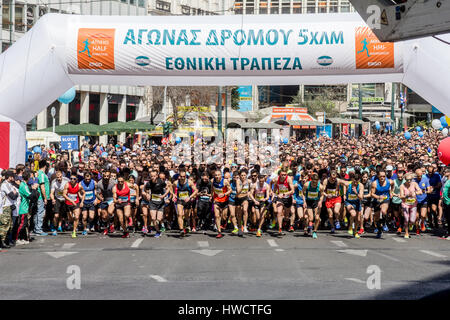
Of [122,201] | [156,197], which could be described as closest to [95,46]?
[122,201]

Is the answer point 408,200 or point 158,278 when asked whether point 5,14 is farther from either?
point 158,278

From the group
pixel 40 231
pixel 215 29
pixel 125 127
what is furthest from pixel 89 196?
pixel 125 127

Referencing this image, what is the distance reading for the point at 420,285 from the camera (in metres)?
9.19

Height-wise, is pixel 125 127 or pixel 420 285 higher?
pixel 125 127

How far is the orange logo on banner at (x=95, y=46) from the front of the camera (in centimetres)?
1313

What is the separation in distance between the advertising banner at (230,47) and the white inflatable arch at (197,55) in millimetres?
19

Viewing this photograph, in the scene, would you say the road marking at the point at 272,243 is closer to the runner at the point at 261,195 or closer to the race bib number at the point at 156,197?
the runner at the point at 261,195

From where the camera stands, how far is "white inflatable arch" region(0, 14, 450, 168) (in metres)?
12.9

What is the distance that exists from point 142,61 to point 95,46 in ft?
3.19

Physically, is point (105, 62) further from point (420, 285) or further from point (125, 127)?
point (125, 127)

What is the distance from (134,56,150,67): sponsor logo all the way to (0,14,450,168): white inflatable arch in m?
0.02

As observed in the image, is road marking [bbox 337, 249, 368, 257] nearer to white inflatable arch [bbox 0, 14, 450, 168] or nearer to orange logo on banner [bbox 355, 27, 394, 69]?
white inflatable arch [bbox 0, 14, 450, 168]

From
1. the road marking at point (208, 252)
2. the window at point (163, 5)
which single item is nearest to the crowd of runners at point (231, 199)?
the road marking at point (208, 252)

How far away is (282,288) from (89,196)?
8293mm
